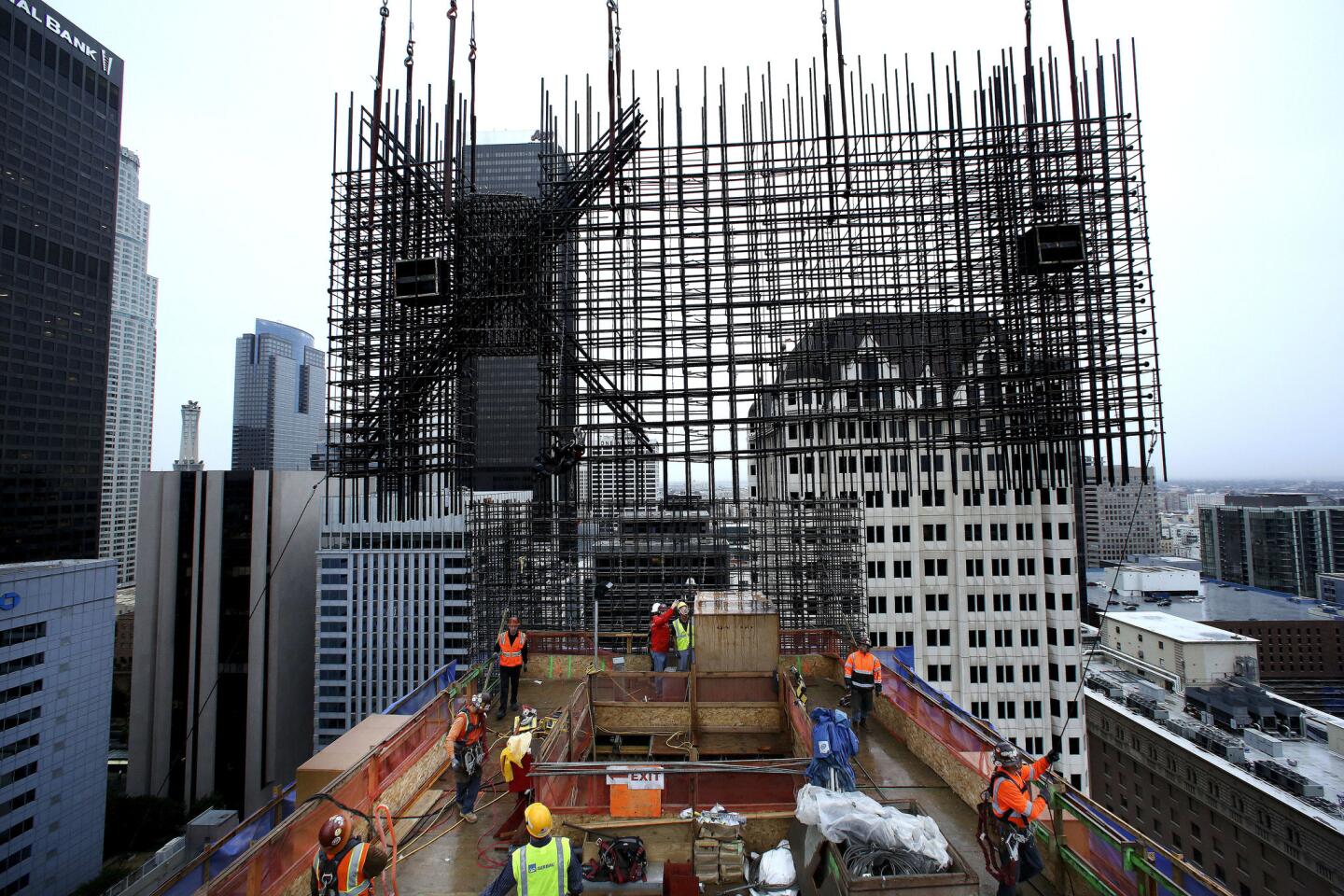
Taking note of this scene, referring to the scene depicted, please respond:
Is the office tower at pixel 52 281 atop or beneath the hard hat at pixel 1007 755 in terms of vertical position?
atop

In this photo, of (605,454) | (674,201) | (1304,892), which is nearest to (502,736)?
(605,454)

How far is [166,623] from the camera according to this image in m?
54.1

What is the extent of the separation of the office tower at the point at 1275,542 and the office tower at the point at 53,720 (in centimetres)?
13242

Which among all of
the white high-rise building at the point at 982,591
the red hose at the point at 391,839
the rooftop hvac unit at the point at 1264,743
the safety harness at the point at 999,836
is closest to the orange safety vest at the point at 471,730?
the red hose at the point at 391,839

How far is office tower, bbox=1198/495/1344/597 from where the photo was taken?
89.2 metres

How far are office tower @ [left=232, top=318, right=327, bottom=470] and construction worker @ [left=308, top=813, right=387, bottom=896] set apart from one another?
198 metres

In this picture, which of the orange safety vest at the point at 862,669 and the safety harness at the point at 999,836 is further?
the orange safety vest at the point at 862,669

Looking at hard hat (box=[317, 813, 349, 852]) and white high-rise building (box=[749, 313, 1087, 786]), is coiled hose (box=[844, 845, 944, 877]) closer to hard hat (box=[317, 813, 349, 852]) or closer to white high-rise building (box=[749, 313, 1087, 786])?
hard hat (box=[317, 813, 349, 852])

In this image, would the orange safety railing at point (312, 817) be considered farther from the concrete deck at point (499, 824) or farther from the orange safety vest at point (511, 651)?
the orange safety vest at point (511, 651)

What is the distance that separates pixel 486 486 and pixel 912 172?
81.2 meters

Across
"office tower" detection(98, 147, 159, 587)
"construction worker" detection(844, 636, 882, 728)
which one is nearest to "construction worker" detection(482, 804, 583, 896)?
"construction worker" detection(844, 636, 882, 728)

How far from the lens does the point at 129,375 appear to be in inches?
5118

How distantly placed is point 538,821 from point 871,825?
2534 mm

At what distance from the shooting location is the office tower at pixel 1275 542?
89.2 m
